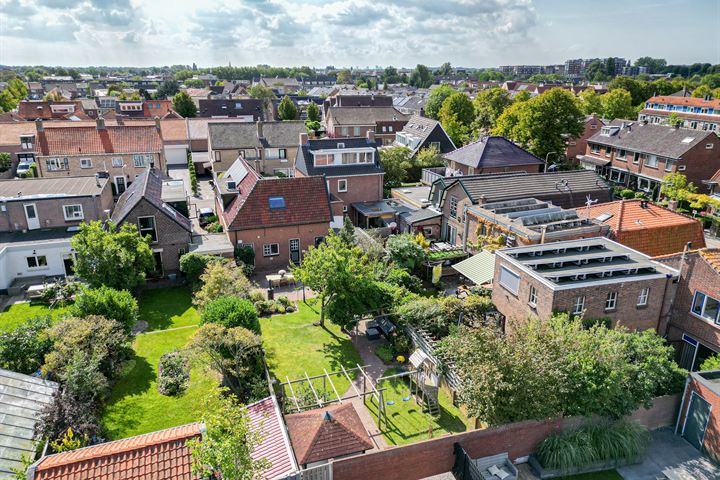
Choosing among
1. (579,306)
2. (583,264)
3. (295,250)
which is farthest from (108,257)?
(583,264)

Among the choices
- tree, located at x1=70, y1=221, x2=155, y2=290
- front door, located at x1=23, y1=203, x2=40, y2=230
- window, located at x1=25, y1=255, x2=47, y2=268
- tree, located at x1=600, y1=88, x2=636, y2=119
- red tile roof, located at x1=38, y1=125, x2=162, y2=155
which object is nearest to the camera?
tree, located at x1=70, y1=221, x2=155, y2=290

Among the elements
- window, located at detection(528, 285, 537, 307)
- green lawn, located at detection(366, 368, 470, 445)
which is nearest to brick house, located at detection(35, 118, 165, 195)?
green lawn, located at detection(366, 368, 470, 445)

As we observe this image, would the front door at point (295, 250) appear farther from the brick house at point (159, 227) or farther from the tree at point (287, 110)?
the tree at point (287, 110)

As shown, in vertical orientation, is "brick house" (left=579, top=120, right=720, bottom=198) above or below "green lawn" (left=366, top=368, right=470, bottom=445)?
above

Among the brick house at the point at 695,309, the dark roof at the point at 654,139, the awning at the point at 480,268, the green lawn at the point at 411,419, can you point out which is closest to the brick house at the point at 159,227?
the green lawn at the point at 411,419

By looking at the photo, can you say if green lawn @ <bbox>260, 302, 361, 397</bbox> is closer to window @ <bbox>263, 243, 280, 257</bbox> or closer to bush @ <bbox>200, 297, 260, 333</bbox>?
bush @ <bbox>200, 297, 260, 333</bbox>

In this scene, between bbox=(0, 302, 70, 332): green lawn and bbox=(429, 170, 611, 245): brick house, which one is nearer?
bbox=(0, 302, 70, 332): green lawn
